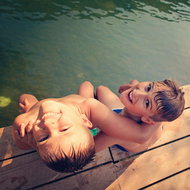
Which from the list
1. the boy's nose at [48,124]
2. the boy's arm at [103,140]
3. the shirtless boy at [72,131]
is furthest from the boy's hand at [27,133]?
the boy's arm at [103,140]

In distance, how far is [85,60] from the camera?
404 centimetres

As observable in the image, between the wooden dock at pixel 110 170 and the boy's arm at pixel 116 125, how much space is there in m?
0.51

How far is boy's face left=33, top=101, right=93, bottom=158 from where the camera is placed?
109 centimetres

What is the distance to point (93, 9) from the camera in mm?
5543

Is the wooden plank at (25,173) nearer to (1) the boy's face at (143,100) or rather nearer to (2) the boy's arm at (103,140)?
(2) the boy's arm at (103,140)

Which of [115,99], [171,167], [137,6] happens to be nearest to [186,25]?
[137,6]

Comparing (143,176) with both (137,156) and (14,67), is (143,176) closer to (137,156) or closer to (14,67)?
(137,156)

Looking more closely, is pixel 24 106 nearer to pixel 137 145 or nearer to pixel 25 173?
pixel 25 173

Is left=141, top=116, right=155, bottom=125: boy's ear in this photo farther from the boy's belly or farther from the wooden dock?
the wooden dock

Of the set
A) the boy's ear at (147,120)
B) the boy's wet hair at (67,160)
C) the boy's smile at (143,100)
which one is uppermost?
the boy's smile at (143,100)

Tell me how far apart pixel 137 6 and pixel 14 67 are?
5777 mm

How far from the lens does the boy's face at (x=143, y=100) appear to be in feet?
5.16

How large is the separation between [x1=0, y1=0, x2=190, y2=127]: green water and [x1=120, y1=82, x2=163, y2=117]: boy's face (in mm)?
1985

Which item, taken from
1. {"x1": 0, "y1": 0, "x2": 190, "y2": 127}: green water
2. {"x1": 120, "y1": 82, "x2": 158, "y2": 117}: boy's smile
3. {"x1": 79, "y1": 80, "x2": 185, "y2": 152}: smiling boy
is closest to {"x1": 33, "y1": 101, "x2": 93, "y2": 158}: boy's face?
{"x1": 79, "y1": 80, "x2": 185, "y2": 152}: smiling boy
